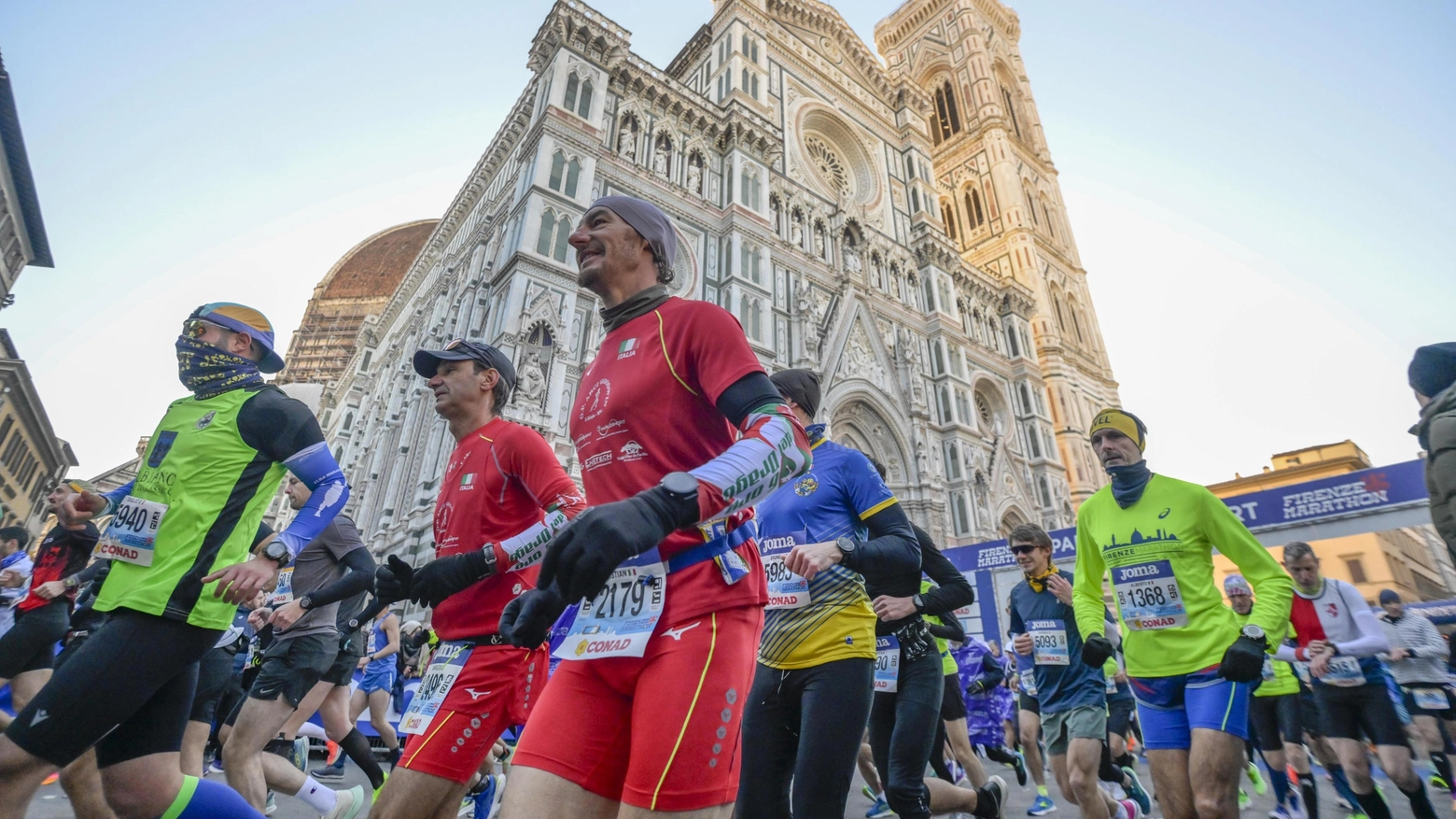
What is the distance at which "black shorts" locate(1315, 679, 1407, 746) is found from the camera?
493cm

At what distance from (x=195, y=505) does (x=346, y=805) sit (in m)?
2.55

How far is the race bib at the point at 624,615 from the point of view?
146cm

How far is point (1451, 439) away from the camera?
222cm

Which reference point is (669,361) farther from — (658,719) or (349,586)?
(349,586)

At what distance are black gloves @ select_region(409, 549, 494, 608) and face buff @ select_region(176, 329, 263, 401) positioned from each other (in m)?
1.40

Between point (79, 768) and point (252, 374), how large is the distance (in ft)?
5.20

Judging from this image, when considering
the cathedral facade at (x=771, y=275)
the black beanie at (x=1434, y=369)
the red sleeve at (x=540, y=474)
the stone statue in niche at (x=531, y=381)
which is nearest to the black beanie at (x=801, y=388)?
the red sleeve at (x=540, y=474)

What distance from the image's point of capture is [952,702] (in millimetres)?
5535

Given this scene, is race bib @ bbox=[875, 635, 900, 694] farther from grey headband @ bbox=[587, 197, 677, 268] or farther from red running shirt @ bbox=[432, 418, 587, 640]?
grey headband @ bbox=[587, 197, 677, 268]

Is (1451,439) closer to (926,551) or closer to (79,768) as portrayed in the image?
(926,551)

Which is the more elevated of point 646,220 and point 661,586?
point 646,220

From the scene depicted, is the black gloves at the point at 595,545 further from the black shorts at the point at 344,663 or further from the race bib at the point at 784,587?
the black shorts at the point at 344,663

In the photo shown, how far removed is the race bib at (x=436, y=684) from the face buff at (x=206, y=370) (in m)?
1.42

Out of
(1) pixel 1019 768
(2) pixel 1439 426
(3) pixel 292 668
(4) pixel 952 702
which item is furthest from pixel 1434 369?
(3) pixel 292 668
